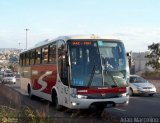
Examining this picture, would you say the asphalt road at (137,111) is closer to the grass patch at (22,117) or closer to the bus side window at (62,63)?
the bus side window at (62,63)

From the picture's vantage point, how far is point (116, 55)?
15703 millimetres

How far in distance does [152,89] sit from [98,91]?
14281 mm

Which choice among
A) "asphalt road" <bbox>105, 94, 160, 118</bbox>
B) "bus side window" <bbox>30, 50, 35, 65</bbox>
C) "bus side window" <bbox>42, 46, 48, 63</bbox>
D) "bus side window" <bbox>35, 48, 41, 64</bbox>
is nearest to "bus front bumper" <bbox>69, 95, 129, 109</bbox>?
"asphalt road" <bbox>105, 94, 160, 118</bbox>

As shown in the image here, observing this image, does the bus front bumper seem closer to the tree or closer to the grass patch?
the grass patch

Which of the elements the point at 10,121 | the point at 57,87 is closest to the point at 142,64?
the point at 57,87

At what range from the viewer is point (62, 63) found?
53.9 feet

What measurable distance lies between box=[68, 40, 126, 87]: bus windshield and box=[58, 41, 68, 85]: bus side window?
1.53 feet

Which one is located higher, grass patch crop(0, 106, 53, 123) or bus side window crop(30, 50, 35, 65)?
bus side window crop(30, 50, 35, 65)

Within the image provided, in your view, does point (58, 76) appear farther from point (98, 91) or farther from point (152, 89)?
point (152, 89)

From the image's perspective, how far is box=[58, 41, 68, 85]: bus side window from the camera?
15891 mm

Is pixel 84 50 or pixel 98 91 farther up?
pixel 84 50

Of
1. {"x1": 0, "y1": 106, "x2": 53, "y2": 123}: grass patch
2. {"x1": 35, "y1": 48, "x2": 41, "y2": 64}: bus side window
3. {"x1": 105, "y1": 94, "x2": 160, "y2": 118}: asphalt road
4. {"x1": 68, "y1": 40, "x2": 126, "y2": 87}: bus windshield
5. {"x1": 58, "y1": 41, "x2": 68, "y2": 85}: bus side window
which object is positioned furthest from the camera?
{"x1": 35, "y1": 48, "x2": 41, "y2": 64}: bus side window

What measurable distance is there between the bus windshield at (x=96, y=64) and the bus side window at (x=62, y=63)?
1.53 feet

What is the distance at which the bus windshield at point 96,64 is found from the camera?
50.0ft
